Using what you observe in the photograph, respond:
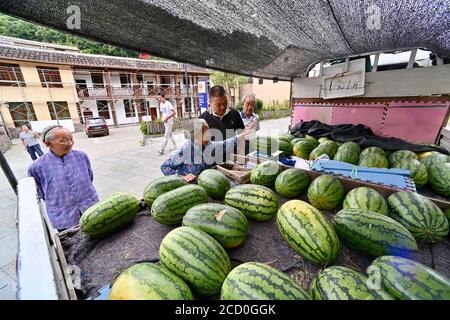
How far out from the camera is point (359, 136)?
3.40 m

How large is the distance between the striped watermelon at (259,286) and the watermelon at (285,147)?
2.52m

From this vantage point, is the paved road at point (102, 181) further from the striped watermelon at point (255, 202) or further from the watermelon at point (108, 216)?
the striped watermelon at point (255, 202)

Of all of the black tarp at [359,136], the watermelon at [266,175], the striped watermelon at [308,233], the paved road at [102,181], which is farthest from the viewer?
the paved road at [102,181]

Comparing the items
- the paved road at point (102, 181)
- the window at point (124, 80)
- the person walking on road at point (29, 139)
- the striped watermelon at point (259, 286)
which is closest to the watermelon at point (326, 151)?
the striped watermelon at point (259, 286)

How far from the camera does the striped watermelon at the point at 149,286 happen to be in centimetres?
81

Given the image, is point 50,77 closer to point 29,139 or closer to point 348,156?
point 29,139

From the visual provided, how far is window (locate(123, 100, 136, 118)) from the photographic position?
25.6 m

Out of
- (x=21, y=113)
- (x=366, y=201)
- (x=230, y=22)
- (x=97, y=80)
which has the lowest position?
(x=366, y=201)

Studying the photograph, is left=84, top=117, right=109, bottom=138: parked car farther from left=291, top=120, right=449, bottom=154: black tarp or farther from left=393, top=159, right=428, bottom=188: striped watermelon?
left=393, top=159, right=428, bottom=188: striped watermelon

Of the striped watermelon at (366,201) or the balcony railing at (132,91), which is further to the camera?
the balcony railing at (132,91)

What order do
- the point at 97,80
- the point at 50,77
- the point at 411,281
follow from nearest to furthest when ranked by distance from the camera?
1. the point at 411,281
2. the point at 50,77
3. the point at 97,80

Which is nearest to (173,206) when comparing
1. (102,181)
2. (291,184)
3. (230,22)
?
(291,184)

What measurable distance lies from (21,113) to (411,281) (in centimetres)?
2817
